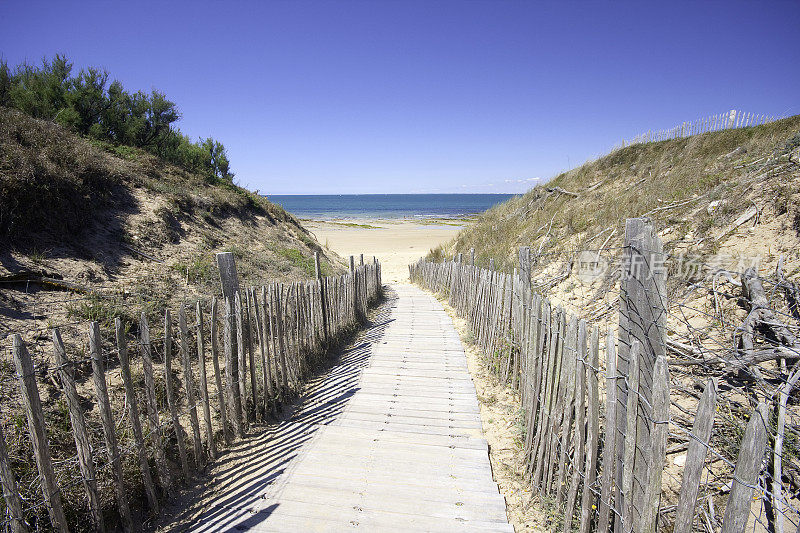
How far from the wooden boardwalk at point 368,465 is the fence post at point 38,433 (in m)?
0.83

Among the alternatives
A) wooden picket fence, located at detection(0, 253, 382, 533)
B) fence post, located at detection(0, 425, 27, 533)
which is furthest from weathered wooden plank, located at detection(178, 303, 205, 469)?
fence post, located at detection(0, 425, 27, 533)

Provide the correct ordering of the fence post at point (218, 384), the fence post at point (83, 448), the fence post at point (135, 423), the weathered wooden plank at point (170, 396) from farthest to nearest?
the fence post at point (218, 384)
the weathered wooden plank at point (170, 396)
the fence post at point (135, 423)
the fence post at point (83, 448)

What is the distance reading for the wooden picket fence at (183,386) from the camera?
228cm

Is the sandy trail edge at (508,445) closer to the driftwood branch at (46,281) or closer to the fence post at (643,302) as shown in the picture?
the fence post at (643,302)

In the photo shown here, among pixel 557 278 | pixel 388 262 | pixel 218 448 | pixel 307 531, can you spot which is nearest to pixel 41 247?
pixel 218 448

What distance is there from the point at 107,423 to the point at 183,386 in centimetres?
187

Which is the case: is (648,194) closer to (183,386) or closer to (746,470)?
(746,470)

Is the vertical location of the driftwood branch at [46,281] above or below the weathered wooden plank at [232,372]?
above

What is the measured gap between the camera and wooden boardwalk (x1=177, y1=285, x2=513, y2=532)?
2805 millimetres

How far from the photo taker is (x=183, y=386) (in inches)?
173

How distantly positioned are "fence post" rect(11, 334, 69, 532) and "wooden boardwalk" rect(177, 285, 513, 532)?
827mm

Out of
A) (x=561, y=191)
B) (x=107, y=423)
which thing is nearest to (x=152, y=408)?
(x=107, y=423)

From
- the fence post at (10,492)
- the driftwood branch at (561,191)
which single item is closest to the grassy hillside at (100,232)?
the fence post at (10,492)

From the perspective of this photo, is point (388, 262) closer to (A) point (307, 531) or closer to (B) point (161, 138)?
(B) point (161, 138)
